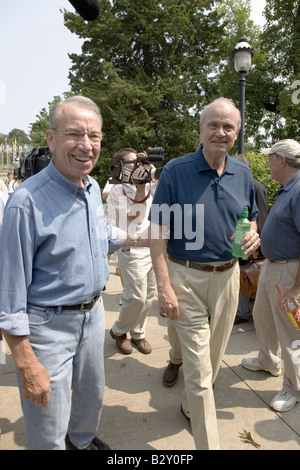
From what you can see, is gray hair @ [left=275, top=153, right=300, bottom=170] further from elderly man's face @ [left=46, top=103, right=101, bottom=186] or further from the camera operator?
elderly man's face @ [left=46, top=103, right=101, bottom=186]

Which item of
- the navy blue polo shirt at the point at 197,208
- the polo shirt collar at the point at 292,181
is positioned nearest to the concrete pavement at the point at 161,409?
the navy blue polo shirt at the point at 197,208

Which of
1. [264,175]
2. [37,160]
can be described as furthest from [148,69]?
[37,160]

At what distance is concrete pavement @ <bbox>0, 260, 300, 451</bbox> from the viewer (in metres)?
2.44

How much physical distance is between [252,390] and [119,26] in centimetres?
2209

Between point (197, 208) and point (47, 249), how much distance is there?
3.68 feet

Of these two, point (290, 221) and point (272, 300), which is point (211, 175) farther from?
point (272, 300)

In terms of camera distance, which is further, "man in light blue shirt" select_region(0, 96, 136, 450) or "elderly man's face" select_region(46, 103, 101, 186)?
"elderly man's face" select_region(46, 103, 101, 186)

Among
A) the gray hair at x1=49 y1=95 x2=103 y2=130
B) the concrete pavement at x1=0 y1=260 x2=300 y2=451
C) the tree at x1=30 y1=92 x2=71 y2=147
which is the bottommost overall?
the concrete pavement at x1=0 y1=260 x2=300 y2=451

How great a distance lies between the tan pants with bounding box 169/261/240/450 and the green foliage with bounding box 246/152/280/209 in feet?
14.0

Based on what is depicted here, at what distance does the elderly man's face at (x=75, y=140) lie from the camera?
1.74 metres

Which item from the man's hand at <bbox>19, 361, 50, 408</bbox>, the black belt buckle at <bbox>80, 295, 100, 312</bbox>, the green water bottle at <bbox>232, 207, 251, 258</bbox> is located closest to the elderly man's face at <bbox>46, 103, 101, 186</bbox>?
the black belt buckle at <bbox>80, 295, 100, 312</bbox>

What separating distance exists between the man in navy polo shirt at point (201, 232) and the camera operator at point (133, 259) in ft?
3.53

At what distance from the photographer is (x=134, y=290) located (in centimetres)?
351

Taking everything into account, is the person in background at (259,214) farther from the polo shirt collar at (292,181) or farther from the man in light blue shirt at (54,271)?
the man in light blue shirt at (54,271)
